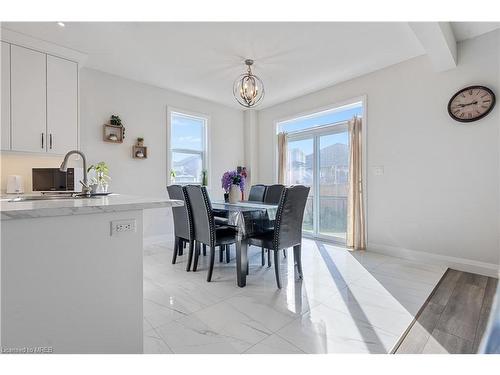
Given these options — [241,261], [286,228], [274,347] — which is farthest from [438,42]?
[274,347]

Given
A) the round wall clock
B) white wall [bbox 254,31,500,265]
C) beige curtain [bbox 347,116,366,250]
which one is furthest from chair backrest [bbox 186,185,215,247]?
the round wall clock

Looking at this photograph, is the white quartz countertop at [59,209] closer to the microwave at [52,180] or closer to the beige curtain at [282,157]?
the microwave at [52,180]

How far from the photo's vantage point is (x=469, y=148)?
2928 millimetres

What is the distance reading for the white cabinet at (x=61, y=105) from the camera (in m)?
2.95

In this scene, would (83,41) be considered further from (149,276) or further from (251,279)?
(251,279)

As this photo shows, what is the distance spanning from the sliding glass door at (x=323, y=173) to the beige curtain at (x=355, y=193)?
0.26 metres

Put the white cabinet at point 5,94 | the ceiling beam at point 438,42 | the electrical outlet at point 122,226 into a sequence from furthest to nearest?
the white cabinet at point 5,94 < the ceiling beam at point 438,42 < the electrical outlet at point 122,226

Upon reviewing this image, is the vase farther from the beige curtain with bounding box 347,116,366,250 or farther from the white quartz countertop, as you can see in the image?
the white quartz countertop

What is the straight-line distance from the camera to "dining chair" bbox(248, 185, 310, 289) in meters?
2.46

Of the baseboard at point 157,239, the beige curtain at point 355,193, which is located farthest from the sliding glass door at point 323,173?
the baseboard at point 157,239

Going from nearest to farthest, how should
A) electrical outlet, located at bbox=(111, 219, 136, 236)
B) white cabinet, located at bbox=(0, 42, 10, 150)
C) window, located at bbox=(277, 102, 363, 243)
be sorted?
1. electrical outlet, located at bbox=(111, 219, 136, 236)
2. white cabinet, located at bbox=(0, 42, 10, 150)
3. window, located at bbox=(277, 102, 363, 243)

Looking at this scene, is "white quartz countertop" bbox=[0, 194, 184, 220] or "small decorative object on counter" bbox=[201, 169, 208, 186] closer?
"white quartz countertop" bbox=[0, 194, 184, 220]

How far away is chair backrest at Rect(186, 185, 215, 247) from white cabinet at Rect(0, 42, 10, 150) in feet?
6.42
